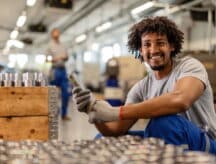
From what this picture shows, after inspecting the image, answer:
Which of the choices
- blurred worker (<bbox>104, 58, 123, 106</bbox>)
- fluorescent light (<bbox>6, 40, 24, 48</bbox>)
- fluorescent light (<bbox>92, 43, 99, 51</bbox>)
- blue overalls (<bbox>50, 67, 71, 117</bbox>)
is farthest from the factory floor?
fluorescent light (<bbox>6, 40, 24, 48</bbox>)

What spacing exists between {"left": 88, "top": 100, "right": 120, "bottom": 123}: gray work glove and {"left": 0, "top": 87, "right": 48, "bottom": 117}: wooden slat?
18.9 inches

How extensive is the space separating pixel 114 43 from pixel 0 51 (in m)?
10.1

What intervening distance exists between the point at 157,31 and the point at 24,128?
0.92 meters

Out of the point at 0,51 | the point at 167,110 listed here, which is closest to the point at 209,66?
the point at 167,110

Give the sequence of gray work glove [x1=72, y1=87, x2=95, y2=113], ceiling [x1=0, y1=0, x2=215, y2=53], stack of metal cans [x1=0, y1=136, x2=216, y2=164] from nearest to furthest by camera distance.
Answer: stack of metal cans [x1=0, y1=136, x2=216, y2=164] < gray work glove [x1=72, y1=87, x2=95, y2=113] < ceiling [x1=0, y1=0, x2=215, y2=53]

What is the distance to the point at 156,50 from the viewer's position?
1.82m

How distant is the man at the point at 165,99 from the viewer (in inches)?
60.6

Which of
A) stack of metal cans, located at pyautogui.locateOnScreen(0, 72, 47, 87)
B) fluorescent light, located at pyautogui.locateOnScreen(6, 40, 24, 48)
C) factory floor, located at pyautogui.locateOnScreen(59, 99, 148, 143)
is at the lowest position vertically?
factory floor, located at pyautogui.locateOnScreen(59, 99, 148, 143)

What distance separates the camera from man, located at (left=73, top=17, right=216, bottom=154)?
154cm

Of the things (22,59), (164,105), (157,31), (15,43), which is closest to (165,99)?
(164,105)

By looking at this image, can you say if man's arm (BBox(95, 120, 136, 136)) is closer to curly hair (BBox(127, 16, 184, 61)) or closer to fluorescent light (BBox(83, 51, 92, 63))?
curly hair (BBox(127, 16, 184, 61))

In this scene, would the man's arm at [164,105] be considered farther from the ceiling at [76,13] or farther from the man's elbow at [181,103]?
the ceiling at [76,13]

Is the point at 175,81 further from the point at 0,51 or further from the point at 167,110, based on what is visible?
the point at 0,51

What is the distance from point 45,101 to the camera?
2035 mm
